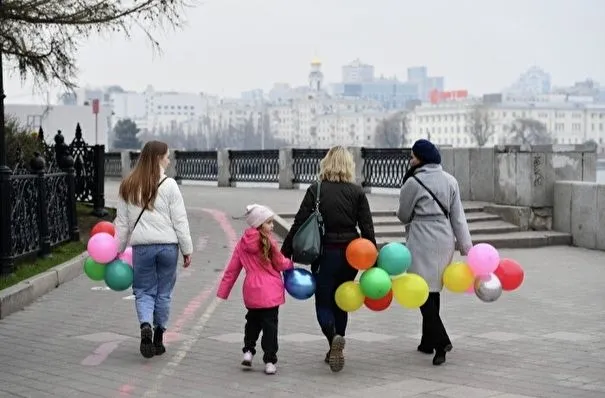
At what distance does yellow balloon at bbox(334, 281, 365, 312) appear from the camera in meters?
7.92

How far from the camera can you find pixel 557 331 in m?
9.77

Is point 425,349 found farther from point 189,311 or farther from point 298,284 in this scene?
point 189,311

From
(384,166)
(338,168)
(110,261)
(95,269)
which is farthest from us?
(384,166)

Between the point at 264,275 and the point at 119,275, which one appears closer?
the point at 264,275

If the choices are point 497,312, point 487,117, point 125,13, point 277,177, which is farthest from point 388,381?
point 487,117

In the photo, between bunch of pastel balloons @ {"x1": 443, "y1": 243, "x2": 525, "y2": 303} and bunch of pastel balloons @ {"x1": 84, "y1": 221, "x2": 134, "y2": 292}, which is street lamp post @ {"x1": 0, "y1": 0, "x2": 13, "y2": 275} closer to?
bunch of pastel balloons @ {"x1": 84, "y1": 221, "x2": 134, "y2": 292}

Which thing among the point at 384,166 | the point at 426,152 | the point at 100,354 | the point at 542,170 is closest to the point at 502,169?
the point at 542,170

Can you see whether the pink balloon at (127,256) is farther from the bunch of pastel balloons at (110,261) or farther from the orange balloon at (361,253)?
the orange balloon at (361,253)

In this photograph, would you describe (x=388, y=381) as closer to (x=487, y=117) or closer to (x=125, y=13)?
(x=125, y=13)

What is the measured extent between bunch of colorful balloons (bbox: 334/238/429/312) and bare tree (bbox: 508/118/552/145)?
177m

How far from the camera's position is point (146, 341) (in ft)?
27.0

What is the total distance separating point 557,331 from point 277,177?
22.3 meters

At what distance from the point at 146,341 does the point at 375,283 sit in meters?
1.87

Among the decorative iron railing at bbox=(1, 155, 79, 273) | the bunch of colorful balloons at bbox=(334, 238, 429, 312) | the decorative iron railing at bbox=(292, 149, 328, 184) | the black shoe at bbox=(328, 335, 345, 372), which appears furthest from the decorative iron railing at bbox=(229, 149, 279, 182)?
the black shoe at bbox=(328, 335, 345, 372)
